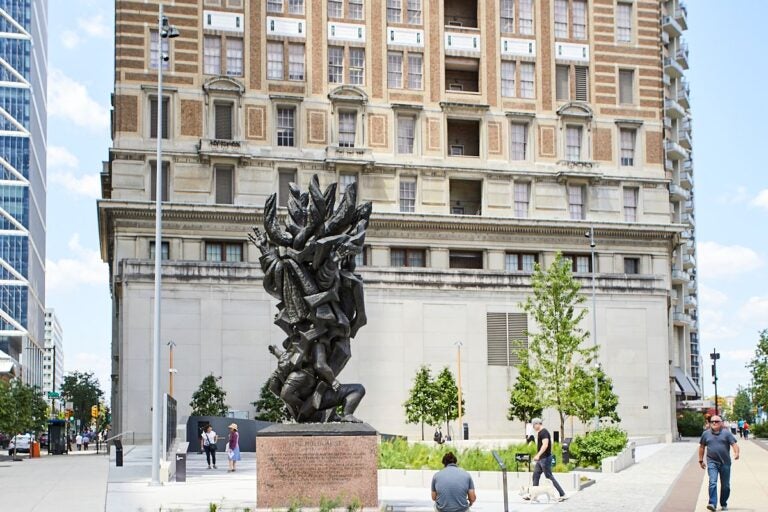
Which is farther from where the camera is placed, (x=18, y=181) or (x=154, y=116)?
(x=18, y=181)

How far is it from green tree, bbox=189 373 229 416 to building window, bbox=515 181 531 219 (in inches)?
1035

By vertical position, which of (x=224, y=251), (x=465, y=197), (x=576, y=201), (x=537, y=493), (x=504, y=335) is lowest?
(x=537, y=493)

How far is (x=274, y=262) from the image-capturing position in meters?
25.7

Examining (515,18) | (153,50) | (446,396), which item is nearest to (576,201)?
(515,18)

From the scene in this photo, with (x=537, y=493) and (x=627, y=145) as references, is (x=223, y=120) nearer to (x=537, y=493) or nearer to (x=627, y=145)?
(x=627, y=145)

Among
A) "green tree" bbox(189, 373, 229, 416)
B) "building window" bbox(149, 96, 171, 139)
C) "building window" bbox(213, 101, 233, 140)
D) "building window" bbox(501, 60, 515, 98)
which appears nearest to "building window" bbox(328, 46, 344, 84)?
"building window" bbox(213, 101, 233, 140)

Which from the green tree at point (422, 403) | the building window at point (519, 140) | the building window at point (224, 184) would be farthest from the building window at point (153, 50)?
the green tree at point (422, 403)

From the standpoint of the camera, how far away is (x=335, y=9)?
7700 cm

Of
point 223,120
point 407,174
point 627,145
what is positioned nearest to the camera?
point 223,120

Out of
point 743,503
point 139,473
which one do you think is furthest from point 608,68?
point 743,503

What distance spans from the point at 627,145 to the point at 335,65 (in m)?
21.8

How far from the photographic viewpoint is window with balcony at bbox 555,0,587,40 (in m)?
81.9

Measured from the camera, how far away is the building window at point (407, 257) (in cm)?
7556

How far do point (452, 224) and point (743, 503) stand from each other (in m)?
49.2
